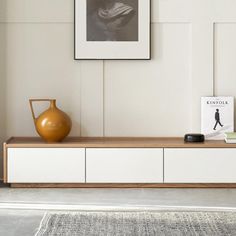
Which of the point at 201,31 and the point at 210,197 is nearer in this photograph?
the point at 210,197

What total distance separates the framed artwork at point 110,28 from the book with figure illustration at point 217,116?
73 cm

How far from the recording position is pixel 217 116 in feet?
19.1

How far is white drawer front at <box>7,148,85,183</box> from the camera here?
5.48 meters

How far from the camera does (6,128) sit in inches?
233

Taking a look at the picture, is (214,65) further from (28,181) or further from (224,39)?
(28,181)

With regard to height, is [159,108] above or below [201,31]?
below

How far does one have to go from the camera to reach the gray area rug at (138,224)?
3.73m

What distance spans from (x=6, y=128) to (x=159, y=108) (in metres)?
1.39

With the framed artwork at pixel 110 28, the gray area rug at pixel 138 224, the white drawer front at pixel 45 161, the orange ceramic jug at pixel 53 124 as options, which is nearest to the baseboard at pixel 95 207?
the gray area rug at pixel 138 224

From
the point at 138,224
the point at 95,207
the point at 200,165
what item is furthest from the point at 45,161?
the point at 138,224

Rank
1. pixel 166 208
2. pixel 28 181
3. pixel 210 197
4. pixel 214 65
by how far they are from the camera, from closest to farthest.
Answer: pixel 166 208 < pixel 210 197 < pixel 28 181 < pixel 214 65

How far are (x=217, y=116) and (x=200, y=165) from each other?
0.56 m

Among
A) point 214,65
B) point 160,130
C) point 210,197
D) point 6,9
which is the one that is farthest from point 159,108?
point 6,9

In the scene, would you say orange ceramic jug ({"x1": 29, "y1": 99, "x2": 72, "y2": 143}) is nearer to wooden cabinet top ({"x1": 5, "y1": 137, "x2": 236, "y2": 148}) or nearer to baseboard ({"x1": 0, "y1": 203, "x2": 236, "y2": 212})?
wooden cabinet top ({"x1": 5, "y1": 137, "x2": 236, "y2": 148})
